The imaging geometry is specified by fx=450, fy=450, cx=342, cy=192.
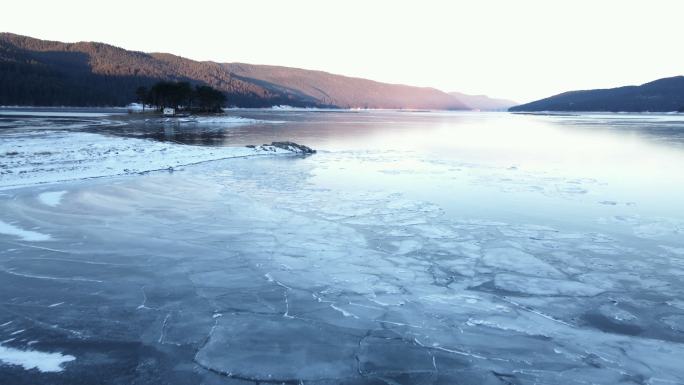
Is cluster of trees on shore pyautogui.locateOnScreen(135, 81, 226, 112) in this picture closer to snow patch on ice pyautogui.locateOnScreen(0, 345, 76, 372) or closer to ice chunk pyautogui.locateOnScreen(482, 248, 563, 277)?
ice chunk pyautogui.locateOnScreen(482, 248, 563, 277)

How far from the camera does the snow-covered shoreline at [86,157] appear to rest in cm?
1697

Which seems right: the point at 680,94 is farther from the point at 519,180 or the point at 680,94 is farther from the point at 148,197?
the point at 148,197

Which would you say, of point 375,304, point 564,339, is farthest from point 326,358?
point 564,339

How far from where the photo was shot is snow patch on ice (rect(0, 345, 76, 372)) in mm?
4943

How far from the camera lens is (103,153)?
22.6 m

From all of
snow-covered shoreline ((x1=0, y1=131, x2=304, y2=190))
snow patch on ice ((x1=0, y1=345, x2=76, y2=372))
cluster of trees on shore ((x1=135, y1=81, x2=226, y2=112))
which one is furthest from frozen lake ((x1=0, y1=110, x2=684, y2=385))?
cluster of trees on shore ((x1=135, y1=81, x2=226, y2=112))

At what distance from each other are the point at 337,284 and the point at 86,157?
1843 cm

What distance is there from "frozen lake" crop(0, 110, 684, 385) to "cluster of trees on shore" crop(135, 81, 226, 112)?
73446 millimetres

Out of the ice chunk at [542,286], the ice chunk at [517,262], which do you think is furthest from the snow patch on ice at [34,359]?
the ice chunk at [517,262]

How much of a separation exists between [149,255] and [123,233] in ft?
6.10

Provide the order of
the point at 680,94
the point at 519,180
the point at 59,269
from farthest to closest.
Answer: the point at 680,94 → the point at 519,180 → the point at 59,269

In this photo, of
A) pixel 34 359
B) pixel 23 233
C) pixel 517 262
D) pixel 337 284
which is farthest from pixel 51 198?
pixel 517 262

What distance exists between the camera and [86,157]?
835 inches

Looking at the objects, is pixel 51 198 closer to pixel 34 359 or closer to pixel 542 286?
pixel 34 359
